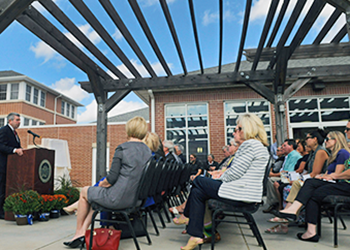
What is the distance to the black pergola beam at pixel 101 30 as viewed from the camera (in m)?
3.88

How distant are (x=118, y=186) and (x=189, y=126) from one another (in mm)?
7856

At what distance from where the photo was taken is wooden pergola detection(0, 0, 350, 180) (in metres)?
3.94

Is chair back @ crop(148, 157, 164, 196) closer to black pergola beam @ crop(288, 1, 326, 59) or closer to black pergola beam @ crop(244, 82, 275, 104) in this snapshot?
black pergola beam @ crop(288, 1, 326, 59)

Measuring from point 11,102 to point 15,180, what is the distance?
15400 millimetres

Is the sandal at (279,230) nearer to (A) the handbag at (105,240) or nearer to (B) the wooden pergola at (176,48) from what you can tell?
(A) the handbag at (105,240)

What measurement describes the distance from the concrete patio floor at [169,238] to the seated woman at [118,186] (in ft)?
1.24

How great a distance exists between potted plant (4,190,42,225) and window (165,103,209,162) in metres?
6.59

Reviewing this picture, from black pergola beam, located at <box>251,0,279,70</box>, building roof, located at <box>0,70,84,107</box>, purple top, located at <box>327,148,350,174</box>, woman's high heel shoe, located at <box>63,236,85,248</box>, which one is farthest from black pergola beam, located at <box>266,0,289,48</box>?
building roof, located at <box>0,70,84,107</box>

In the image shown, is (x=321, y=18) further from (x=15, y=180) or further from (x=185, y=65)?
(x=15, y=180)

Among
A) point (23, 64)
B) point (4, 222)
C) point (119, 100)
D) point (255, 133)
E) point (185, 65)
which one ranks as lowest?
point (4, 222)

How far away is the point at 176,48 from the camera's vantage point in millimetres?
5141

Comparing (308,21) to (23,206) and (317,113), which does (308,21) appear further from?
(317,113)

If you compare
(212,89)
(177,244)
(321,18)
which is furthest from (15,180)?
(212,89)

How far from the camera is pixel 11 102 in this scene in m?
17.4
